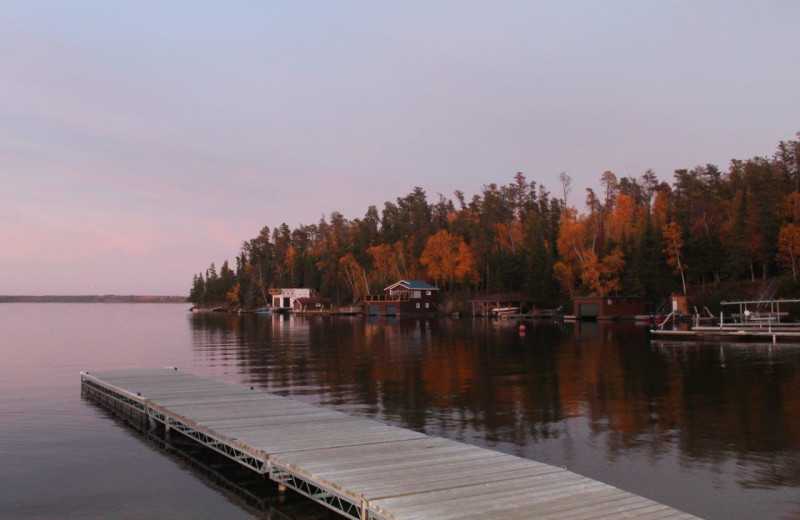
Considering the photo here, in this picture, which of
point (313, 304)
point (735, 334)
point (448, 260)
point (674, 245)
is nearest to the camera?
point (735, 334)

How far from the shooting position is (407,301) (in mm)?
123938

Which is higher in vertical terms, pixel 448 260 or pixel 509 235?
pixel 509 235

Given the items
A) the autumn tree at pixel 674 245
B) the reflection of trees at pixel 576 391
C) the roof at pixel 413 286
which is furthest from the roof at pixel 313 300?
the reflection of trees at pixel 576 391

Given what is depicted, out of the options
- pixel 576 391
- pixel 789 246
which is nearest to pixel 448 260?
pixel 789 246

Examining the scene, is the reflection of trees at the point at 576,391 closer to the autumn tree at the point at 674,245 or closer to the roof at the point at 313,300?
the autumn tree at the point at 674,245

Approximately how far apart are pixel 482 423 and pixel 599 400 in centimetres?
655

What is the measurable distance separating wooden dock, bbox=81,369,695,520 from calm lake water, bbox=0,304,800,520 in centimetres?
96

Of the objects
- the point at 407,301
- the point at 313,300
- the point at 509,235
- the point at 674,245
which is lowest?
the point at 407,301

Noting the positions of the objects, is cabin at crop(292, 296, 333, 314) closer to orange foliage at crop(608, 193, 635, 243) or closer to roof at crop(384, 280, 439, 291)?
roof at crop(384, 280, 439, 291)

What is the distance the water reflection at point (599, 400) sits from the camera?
1513cm

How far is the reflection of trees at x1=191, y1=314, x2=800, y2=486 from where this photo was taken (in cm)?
1775

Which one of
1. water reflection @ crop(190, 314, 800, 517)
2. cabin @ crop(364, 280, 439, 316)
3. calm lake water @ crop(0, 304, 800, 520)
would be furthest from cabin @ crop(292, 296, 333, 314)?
calm lake water @ crop(0, 304, 800, 520)

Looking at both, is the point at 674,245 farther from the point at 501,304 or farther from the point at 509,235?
the point at 509,235

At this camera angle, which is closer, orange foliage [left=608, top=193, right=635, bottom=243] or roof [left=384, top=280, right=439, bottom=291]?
orange foliage [left=608, top=193, right=635, bottom=243]
